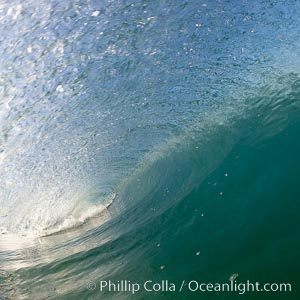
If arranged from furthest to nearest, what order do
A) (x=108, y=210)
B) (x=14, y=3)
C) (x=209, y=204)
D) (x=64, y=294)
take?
(x=108, y=210), (x=209, y=204), (x=14, y=3), (x=64, y=294)

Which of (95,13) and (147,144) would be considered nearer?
(95,13)

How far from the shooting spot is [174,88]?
8.16 metres

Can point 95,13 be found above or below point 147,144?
above

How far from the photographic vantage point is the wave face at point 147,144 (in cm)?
538

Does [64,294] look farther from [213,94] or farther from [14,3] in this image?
[213,94]

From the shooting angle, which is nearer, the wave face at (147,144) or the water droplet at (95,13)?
the wave face at (147,144)

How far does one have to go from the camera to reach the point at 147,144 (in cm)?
867

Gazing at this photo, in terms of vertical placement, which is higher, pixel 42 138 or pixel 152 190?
pixel 42 138

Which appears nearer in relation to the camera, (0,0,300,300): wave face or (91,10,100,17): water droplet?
(0,0,300,300): wave face

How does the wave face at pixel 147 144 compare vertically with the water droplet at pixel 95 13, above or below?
below

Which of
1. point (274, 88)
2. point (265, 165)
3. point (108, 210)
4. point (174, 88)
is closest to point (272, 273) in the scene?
point (265, 165)

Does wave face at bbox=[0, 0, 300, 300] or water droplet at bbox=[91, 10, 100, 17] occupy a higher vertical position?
water droplet at bbox=[91, 10, 100, 17]

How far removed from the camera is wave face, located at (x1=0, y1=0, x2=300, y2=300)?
17.6 feet

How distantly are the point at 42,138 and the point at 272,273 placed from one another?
4315 millimetres
